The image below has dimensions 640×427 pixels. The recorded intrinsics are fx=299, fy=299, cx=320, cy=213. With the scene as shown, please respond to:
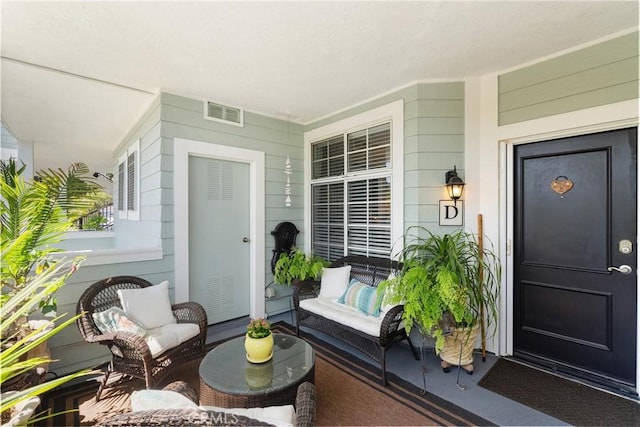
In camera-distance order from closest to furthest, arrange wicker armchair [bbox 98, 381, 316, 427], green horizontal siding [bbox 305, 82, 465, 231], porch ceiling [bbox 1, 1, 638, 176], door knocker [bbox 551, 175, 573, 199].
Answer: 1. wicker armchair [bbox 98, 381, 316, 427]
2. porch ceiling [bbox 1, 1, 638, 176]
3. door knocker [bbox 551, 175, 573, 199]
4. green horizontal siding [bbox 305, 82, 465, 231]

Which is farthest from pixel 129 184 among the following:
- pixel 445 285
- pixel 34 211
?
pixel 445 285

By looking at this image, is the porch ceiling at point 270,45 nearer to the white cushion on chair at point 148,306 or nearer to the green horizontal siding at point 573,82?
the green horizontal siding at point 573,82

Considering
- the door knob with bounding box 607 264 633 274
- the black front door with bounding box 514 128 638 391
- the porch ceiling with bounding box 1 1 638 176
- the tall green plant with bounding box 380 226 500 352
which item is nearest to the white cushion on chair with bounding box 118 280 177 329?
the tall green plant with bounding box 380 226 500 352

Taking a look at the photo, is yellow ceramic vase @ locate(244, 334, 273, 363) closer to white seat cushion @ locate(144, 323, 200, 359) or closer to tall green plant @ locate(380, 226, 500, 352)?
white seat cushion @ locate(144, 323, 200, 359)

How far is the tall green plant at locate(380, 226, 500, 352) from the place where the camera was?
2438 mm

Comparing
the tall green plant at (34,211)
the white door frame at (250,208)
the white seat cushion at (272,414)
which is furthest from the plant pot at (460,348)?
the tall green plant at (34,211)

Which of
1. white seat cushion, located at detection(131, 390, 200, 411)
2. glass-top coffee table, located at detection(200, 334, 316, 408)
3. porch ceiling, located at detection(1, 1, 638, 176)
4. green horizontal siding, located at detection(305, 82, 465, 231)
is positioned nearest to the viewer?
white seat cushion, located at detection(131, 390, 200, 411)

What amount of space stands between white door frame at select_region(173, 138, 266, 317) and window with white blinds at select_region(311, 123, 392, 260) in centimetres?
84

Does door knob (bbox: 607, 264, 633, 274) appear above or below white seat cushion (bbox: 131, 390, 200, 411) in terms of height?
above

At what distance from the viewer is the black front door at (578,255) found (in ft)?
7.98

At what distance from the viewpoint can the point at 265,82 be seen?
323cm

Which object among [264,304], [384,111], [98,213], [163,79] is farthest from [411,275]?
[98,213]

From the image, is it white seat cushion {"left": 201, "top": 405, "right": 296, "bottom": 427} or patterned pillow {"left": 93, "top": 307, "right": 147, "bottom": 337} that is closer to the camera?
white seat cushion {"left": 201, "top": 405, "right": 296, "bottom": 427}

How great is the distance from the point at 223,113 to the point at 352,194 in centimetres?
195
